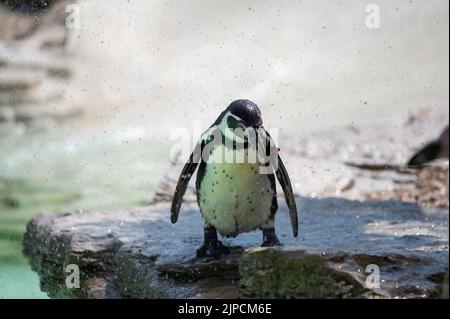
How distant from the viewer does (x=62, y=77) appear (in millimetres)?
10250

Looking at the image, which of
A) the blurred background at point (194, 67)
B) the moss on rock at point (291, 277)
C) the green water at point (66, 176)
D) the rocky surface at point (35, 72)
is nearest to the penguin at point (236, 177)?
the moss on rock at point (291, 277)

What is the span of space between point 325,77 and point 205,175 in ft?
24.1

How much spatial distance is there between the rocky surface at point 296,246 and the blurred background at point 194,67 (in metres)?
2.22

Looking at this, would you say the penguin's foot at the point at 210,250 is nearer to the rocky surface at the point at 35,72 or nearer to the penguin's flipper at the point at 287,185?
the penguin's flipper at the point at 287,185

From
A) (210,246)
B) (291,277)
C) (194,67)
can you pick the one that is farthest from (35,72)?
(291,277)

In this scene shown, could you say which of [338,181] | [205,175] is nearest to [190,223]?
[205,175]

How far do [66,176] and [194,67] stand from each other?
331cm

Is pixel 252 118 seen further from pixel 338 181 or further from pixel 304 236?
pixel 338 181

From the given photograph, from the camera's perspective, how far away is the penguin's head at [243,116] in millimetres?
3344

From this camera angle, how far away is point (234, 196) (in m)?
3.53

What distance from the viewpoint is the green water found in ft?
20.0

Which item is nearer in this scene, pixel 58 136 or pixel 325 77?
pixel 58 136

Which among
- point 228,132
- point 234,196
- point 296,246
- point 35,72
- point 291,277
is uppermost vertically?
point 35,72

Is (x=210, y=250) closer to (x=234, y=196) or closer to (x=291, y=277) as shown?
(x=234, y=196)
